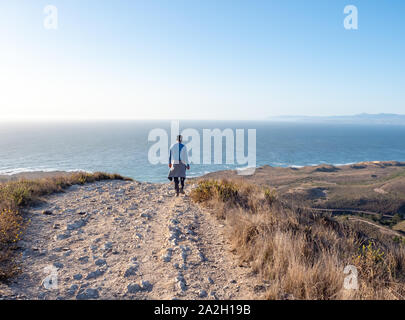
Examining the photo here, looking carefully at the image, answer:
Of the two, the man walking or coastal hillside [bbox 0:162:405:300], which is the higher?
the man walking

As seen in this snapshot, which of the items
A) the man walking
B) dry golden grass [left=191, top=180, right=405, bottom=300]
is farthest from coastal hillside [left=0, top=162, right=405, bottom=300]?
the man walking

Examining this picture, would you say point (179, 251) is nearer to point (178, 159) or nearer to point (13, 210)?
point (13, 210)

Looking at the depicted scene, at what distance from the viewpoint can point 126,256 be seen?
15.8 feet

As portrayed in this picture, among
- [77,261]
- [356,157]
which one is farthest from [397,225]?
[356,157]

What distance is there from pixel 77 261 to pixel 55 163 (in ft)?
240

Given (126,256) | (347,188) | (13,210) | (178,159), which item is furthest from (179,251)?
(347,188)

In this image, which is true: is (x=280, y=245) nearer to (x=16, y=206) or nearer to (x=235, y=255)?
(x=235, y=255)

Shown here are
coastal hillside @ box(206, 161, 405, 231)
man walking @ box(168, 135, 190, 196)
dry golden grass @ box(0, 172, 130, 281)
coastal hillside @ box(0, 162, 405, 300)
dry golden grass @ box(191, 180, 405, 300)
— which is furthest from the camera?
coastal hillside @ box(206, 161, 405, 231)

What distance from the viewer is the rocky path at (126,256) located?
3609mm

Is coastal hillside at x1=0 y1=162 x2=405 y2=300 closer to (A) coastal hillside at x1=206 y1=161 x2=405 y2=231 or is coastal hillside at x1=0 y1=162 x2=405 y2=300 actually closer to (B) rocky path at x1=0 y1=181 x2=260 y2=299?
(B) rocky path at x1=0 y1=181 x2=260 y2=299

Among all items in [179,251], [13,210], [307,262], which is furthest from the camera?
[13,210]

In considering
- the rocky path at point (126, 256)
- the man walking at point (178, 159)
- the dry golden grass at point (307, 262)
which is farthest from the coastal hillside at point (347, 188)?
the dry golden grass at point (307, 262)

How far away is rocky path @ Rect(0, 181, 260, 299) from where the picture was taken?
142 inches

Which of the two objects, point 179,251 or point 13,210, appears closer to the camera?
point 179,251
